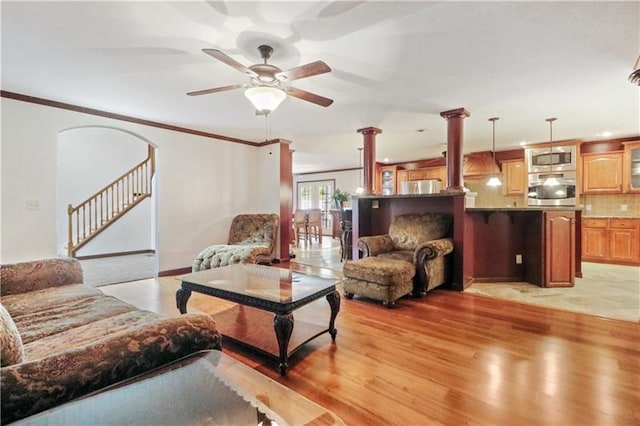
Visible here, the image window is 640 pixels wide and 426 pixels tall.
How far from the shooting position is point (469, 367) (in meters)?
Result: 2.03

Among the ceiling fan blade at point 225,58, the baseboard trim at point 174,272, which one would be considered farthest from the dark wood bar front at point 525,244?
the baseboard trim at point 174,272

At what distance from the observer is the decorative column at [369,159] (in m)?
4.85

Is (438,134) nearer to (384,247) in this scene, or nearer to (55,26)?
(384,247)

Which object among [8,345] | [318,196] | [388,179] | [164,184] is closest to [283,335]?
[8,345]

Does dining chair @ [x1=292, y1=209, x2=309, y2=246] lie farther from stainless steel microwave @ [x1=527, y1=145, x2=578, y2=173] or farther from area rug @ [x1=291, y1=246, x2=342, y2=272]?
stainless steel microwave @ [x1=527, y1=145, x2=578, y2=173]

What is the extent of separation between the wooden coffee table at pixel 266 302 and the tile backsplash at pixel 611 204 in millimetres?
6267

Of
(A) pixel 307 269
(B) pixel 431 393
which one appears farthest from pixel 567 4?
(A) pixel 307 269

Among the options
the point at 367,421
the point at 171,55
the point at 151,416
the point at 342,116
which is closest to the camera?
the point at 151,416

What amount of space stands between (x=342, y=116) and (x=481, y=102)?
69.5 inches

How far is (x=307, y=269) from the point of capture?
16.5 ft

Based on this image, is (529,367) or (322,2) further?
(529,367)

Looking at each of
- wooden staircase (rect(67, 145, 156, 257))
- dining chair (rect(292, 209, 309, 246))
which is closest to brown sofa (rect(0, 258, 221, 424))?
wooden staircase (rect(67, 145, 156, 257))

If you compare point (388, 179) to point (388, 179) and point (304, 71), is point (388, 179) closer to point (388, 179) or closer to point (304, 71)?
point (388, 179)

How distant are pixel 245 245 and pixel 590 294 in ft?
14.9
